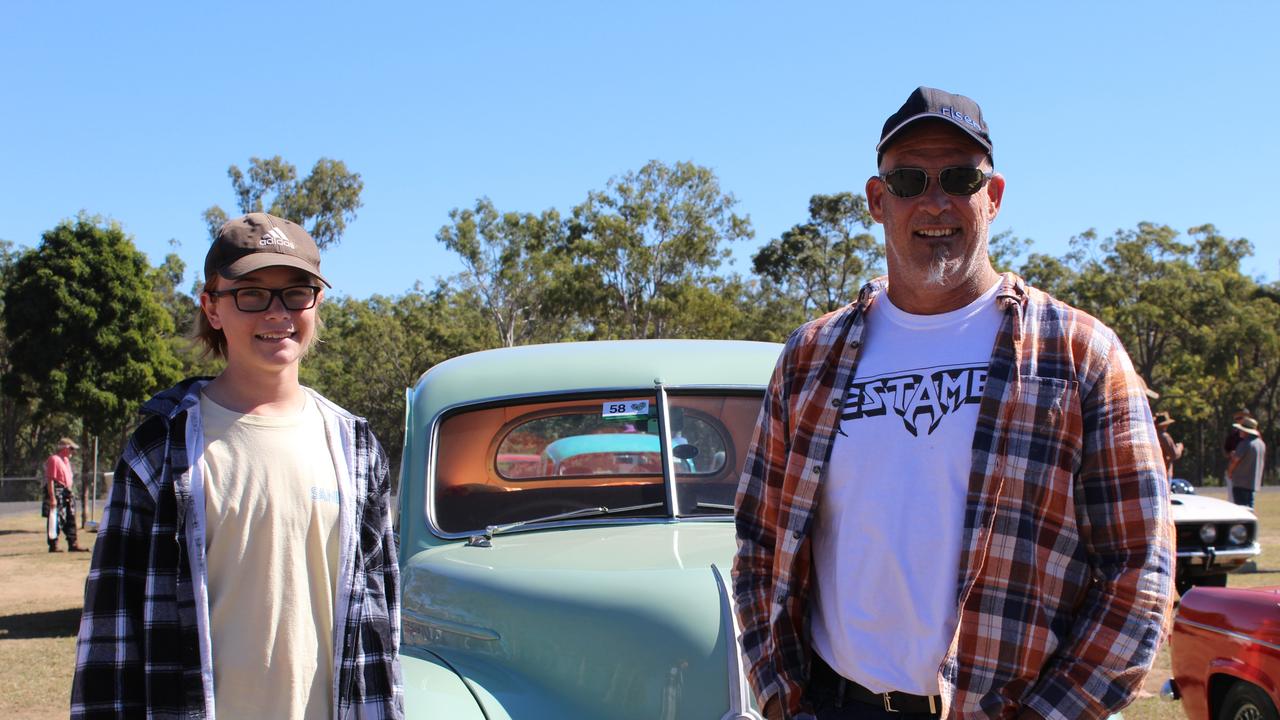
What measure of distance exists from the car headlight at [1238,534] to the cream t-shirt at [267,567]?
26.6 feet

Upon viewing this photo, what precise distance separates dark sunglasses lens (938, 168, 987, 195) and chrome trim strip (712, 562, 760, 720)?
1.12 metres

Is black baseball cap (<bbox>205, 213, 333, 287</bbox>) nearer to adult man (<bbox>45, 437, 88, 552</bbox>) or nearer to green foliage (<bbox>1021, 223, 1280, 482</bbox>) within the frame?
adult man (<bbox>45, 437, 88, 552</bbox>)

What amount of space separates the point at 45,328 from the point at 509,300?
1566 cm

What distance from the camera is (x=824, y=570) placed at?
213 cm

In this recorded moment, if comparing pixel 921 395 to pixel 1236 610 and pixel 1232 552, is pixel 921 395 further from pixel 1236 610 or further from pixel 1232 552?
pixel 1232 552

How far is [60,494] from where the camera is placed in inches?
635

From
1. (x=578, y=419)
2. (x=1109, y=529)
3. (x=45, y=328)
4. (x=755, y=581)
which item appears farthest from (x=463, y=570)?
(x=45, y=328)

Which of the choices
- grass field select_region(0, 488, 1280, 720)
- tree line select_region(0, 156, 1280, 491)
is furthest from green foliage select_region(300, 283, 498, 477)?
grass field select_region(0, 488, 1280, 720)

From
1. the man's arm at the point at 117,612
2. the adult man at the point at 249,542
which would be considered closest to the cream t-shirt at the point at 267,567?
the adult man at the point at 249,542

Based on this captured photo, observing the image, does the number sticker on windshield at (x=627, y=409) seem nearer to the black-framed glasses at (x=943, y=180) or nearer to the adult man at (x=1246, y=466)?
the black-framed glasses at (x=943, y=180)

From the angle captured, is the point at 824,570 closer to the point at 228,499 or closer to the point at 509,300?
the point at 228,499

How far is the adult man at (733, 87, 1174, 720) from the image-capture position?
1869mm

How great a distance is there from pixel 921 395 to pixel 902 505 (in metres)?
0.21

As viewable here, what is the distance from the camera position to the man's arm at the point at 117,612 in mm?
1928
